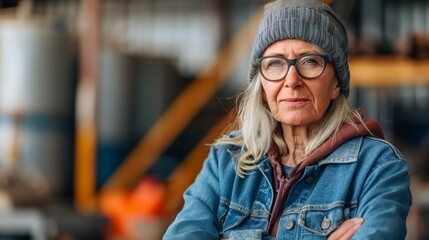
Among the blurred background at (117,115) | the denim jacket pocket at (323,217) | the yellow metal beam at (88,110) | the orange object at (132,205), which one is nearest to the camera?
the denim jacket pocket at (323,217)

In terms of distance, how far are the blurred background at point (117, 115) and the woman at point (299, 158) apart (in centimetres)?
435

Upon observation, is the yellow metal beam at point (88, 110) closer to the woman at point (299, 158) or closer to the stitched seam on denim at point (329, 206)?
the woman at point (299, 158)

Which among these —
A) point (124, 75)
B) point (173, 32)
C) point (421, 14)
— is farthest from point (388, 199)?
point (173, 32)

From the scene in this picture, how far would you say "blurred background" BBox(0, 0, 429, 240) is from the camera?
7902 mm

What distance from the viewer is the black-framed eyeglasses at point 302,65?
7.41 ft

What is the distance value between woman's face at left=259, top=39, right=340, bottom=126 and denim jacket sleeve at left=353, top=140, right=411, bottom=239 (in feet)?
0.58

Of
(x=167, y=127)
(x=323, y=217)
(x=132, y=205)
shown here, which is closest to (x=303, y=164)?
(x=323, y=217)

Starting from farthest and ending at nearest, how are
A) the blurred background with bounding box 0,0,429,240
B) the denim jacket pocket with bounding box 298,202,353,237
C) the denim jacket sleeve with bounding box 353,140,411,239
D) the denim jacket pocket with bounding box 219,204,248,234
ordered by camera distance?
the blurred background with bounding box 0,0,429,240
the denim jacket pocket with bounding box 219,204,248,234
the denim jacket pocket with bounding box 298,202,353,237
the denim jacket sleeve with bounding box 353,140,411,239

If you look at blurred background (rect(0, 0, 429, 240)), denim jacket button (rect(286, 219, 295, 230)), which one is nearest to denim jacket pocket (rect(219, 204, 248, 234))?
denim jacket button (rect(286, 219, 295, 230))

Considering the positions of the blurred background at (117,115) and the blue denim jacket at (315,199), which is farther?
the blurred background at (117,115)

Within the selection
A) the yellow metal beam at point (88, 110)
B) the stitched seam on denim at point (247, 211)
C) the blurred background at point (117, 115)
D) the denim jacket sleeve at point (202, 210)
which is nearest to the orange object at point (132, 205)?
the blurred background at point (117, 115)

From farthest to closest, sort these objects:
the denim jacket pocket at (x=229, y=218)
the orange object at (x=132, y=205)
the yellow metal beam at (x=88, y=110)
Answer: the yellow metal beam at (x=88, y=110)
the orange object at (x=132, y=205)
the denim jacket pocket at (x=229, y=218)

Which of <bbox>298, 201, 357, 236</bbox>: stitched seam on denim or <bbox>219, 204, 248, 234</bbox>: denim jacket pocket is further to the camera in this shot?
<bbox>219, 204, 248, 234</bbox>: denim jacket pocket

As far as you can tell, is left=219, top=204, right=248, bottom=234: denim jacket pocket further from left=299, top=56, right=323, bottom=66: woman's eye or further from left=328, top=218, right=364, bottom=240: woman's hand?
left=299, top=56, right=323, bottom=66: woman's eye
